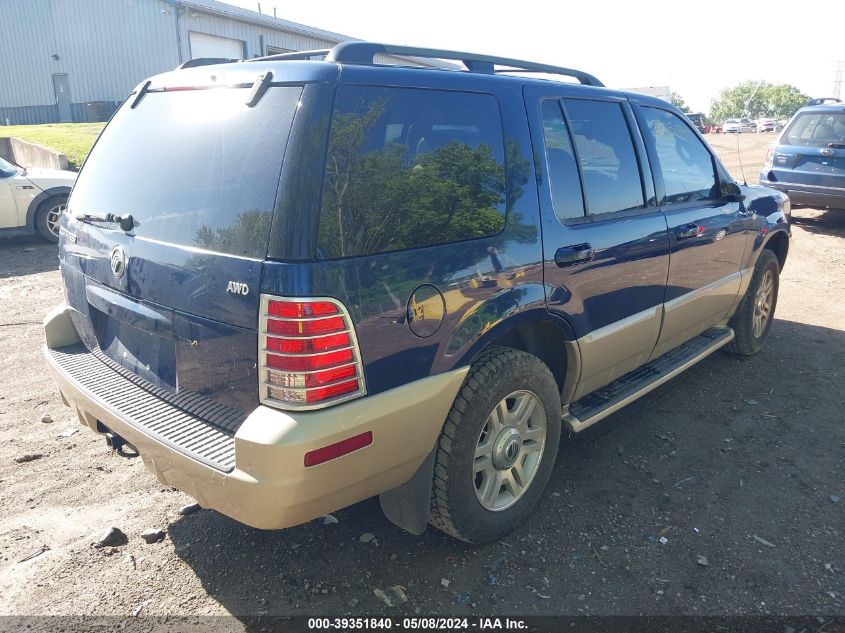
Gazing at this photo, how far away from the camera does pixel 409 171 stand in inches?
99.6

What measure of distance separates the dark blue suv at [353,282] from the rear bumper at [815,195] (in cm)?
799

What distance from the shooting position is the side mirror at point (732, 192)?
444 cm

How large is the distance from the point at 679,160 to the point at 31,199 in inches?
347

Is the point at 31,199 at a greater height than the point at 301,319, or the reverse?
the point at 301,319

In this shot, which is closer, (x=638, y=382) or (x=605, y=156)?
(x=605, y=156)

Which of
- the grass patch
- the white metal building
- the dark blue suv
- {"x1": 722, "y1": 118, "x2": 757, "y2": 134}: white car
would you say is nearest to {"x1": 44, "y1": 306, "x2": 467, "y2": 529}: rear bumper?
the dark blue suv

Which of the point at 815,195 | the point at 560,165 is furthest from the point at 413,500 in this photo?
the point at 815,195

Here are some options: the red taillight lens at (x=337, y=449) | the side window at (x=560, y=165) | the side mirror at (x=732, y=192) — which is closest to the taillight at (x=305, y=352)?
the red taillight lens at (x=337, y=449)

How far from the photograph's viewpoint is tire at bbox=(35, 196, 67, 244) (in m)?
9.52

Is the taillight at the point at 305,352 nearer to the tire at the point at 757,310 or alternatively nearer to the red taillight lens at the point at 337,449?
the red taillight lens at the point at 337,449

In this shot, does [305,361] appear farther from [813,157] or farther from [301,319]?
[813,157]

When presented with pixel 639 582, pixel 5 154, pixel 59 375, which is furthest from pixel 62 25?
Result: pixel 639 582

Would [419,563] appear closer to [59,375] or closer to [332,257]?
[332,257]

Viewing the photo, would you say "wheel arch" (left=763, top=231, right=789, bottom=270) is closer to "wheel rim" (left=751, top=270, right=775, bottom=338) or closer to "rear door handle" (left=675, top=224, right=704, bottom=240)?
"wheel rim" (left=751, top=270, right=775, bottom=338)
